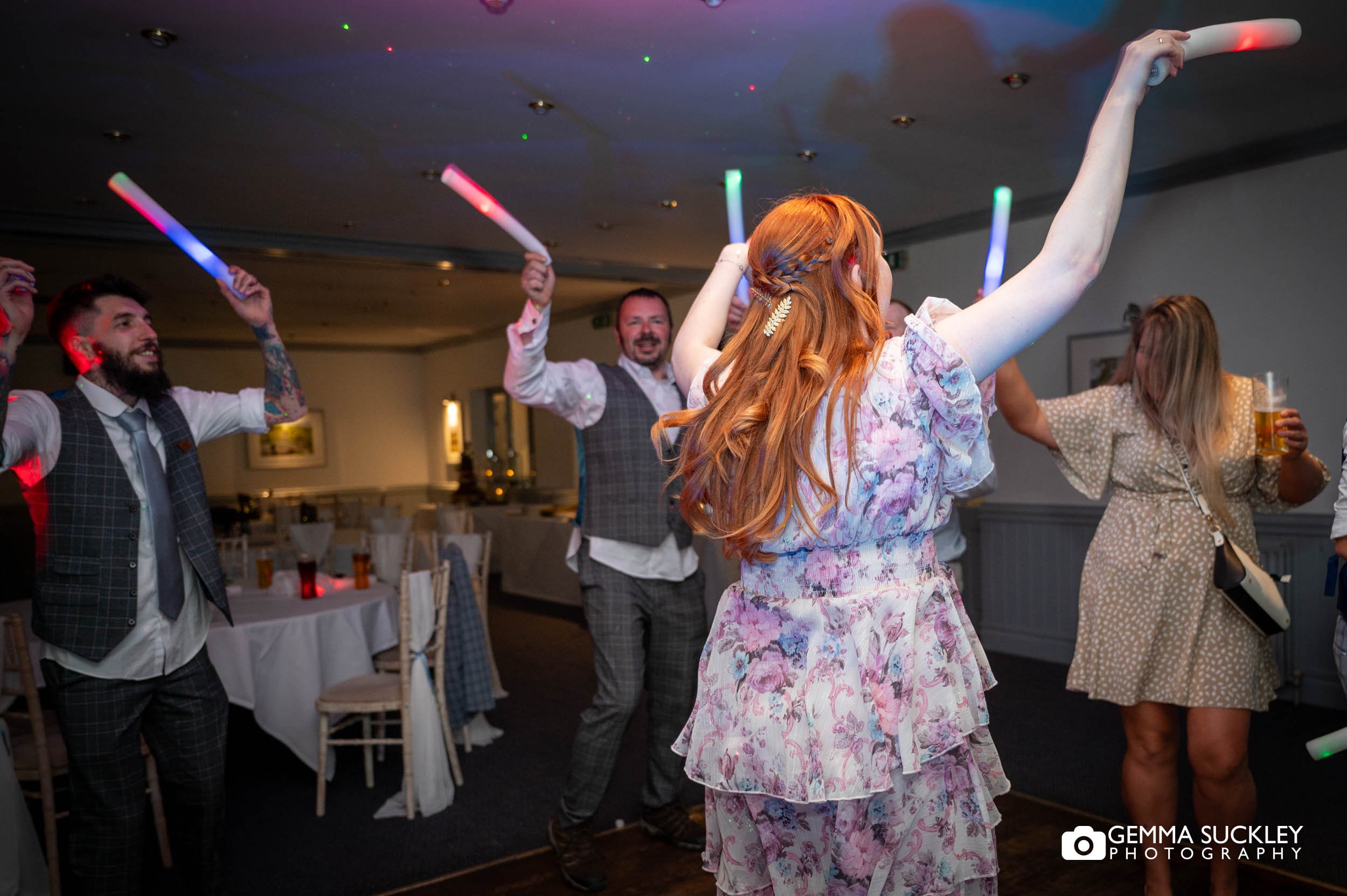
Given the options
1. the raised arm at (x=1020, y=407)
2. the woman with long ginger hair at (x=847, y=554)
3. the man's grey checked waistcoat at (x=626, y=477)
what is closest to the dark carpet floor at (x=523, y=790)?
the man's grey checked waistcoat at (x=626, y=477)

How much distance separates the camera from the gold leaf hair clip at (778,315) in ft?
3.97

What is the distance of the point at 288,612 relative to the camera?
3.48 m

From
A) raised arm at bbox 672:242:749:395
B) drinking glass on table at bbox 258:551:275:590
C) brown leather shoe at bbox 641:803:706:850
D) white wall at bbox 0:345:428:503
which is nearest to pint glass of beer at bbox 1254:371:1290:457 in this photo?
raised arm at bbox 672:242:749:395

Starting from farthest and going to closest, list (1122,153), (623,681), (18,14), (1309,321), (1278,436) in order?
(1309,321)
(18,14)
(623,681)
(1278,436)
(1122,153)

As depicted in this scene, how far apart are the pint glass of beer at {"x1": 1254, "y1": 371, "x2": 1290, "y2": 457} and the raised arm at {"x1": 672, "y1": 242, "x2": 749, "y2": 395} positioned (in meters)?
1.30

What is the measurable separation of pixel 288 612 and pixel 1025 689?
11.4ft

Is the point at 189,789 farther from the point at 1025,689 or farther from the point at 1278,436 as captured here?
the point at 1025,689

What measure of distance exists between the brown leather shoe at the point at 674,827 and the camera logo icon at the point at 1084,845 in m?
1.05

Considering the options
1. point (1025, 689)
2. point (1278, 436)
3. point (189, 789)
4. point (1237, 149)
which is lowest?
point (1025, 689)

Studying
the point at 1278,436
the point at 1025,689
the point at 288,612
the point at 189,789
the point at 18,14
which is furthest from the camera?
the point at 1025,689

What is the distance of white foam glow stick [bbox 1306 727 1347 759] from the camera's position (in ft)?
4.50

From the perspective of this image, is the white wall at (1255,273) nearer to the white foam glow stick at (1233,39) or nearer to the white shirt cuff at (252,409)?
the white foam glow stick at (1233,39)

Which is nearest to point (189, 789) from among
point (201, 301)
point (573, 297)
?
point (573, 297)

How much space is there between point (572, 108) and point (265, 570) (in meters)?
2.30
